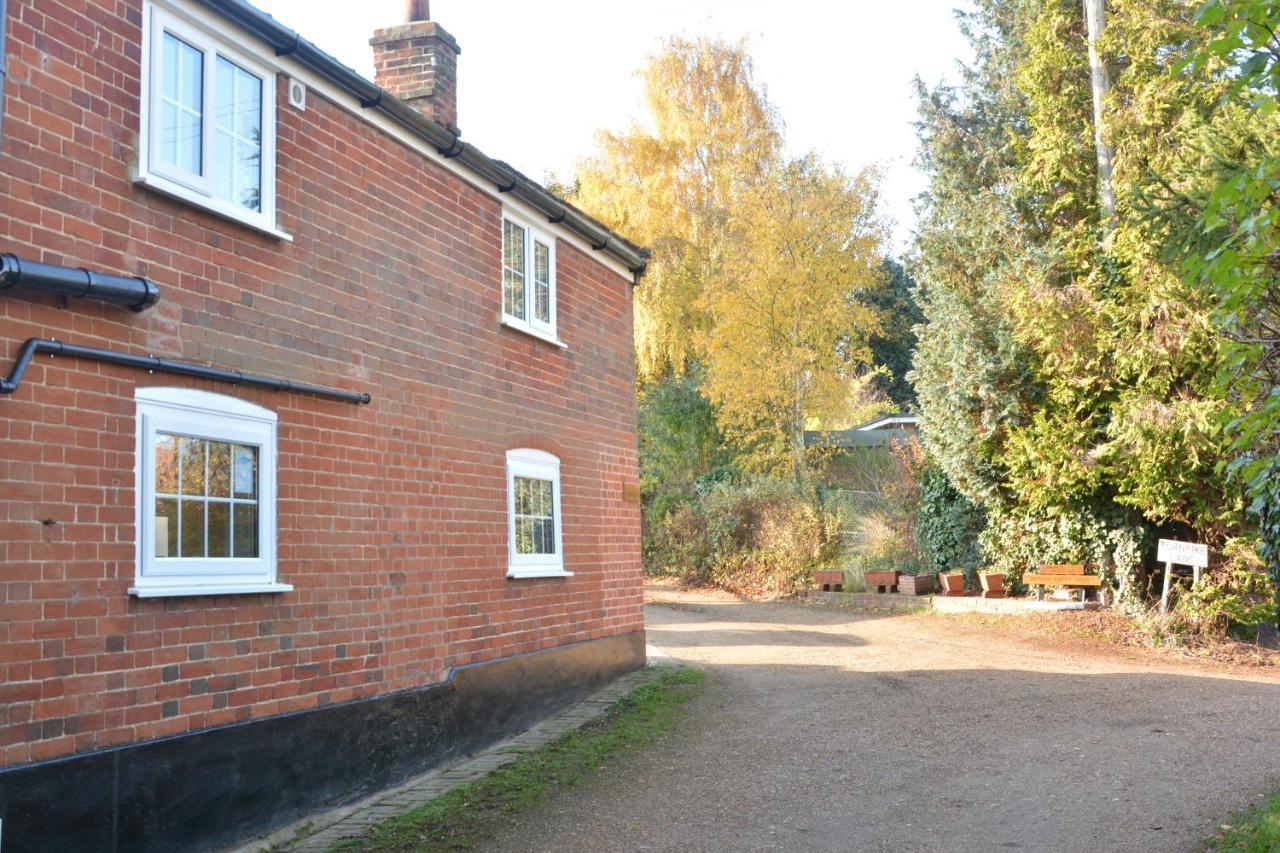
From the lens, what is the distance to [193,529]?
6.80 metres

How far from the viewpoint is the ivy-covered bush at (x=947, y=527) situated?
2064cm

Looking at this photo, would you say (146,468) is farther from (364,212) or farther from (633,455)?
(633,455)

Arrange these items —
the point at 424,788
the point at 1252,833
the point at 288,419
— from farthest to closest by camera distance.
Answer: the point at 424,788, the point at 288,419, the point at 1252,833

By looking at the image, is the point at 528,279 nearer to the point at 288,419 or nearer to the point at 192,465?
the point at 288,419

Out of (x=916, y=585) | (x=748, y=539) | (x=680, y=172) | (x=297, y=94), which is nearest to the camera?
(x=297, y=94)

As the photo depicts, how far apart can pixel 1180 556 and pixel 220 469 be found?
1354cm

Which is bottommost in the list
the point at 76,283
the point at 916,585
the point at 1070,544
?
the point at 916,585

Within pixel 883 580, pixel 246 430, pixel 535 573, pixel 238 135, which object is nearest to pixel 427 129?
pixel 238 135

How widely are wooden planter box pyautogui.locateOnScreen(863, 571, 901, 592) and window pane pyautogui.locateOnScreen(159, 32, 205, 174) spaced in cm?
1697

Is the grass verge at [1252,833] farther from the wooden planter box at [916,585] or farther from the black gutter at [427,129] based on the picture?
the wooden planter box at [916,585]

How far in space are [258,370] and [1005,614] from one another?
14720mm

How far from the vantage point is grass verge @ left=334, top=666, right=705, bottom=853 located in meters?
7.10

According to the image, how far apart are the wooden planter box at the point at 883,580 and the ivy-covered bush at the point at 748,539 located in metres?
1.86

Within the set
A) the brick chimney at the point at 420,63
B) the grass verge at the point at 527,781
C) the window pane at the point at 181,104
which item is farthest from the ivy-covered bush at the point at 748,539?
the window pane at the point at 181,104
